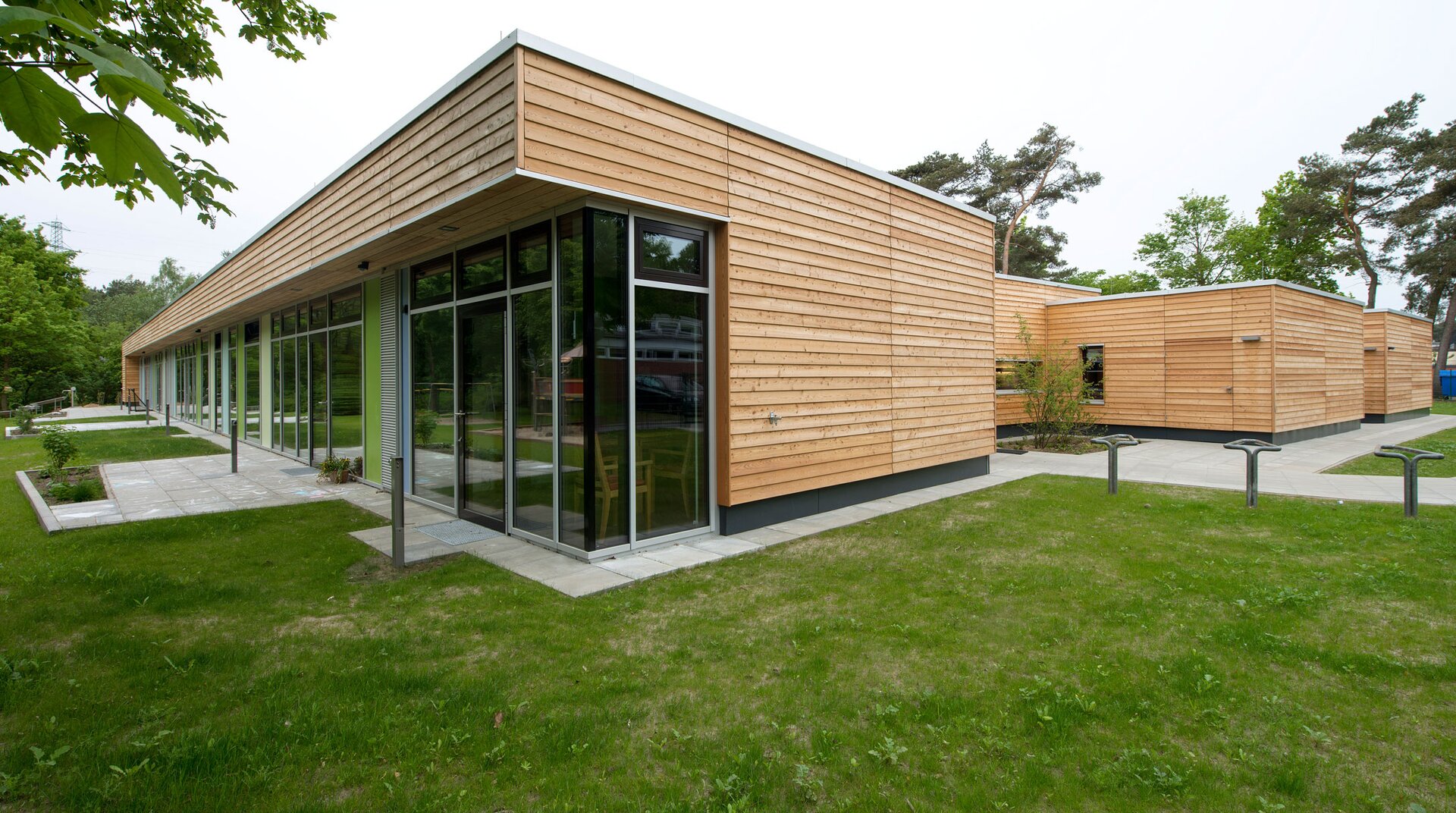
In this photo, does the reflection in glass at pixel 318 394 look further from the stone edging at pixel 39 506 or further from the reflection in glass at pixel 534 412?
the reflection in glass at pixel 534 412

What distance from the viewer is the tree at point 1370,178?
25.3 m

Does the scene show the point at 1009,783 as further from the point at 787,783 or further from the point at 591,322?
the point at 591,322

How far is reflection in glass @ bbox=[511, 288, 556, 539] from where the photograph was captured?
5.64m

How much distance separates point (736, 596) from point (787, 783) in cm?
208

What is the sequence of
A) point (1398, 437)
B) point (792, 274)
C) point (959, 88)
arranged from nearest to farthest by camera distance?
point (792, 274)
point (1398, 437)
point (959, 88)

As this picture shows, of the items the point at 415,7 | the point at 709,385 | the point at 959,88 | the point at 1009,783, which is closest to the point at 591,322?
the point at 709,385

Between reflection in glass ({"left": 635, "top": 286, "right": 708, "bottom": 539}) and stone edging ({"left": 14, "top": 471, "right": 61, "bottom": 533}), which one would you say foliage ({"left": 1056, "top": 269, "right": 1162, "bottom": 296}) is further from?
stone edging ({"left": 14, "top": 471, "right": 61, "bottom": 533})

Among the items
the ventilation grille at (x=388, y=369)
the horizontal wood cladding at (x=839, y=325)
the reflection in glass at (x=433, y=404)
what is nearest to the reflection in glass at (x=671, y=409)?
the horizontal wood cladding at (x=839, y=325)

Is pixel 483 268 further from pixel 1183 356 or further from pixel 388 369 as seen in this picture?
pixel 1183 356

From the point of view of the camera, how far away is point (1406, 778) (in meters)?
2.35

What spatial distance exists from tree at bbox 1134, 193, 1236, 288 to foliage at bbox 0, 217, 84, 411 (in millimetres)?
56789

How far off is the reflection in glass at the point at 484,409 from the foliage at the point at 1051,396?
37.1 ft

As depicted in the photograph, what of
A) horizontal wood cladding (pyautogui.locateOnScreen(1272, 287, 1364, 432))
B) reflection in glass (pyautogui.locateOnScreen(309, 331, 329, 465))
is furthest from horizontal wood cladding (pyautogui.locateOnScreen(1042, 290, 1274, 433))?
reflection in glass (pyautogui.locateOnScreen(309, 331, 329, 465))

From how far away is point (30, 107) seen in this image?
1222 millimetres
